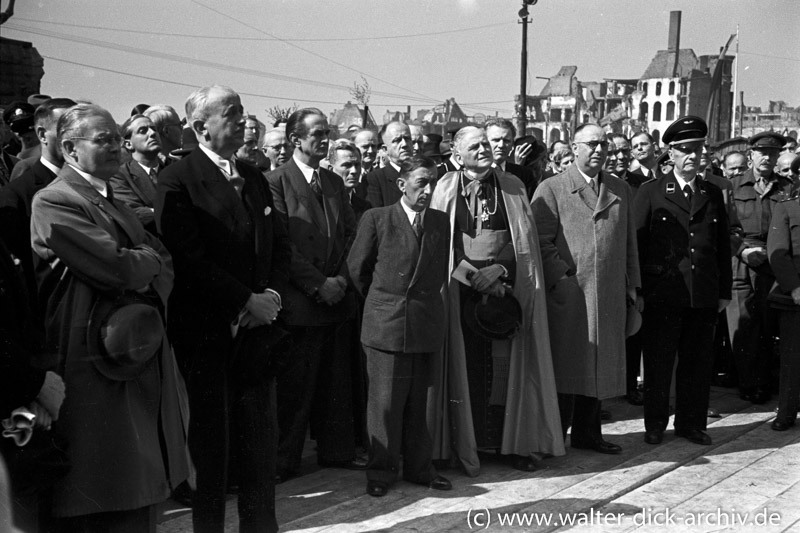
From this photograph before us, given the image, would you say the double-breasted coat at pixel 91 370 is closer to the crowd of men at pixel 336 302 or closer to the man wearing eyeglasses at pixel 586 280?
the crowd of men at pixel 336 302

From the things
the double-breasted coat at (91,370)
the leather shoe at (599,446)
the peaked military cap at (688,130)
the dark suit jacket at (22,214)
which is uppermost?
the peaked military cap at (688,130)

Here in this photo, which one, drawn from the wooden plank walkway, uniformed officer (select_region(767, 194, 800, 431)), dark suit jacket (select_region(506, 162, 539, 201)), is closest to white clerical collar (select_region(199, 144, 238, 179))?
the wooden plank walkway

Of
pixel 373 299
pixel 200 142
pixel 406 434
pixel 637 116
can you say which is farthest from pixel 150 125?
pixel 637 116

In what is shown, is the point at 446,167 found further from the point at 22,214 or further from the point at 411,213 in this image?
the point at 22,214

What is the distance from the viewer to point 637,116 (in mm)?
40750

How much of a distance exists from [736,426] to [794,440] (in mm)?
486

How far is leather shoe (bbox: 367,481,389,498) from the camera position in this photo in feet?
16.4

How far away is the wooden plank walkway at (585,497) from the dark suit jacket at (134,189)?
5.48ft

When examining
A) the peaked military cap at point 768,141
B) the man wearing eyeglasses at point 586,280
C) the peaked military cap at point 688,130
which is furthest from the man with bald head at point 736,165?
the man wearing eyeglasses at point 586,280

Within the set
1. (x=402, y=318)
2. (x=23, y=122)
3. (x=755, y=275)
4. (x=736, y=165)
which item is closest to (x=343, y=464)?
(x=402, y=318)

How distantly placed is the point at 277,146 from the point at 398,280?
9.03 ft

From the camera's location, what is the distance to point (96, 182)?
11.3ft

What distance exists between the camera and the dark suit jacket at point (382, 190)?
6754 millimetres

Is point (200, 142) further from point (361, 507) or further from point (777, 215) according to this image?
point (777, 215)
